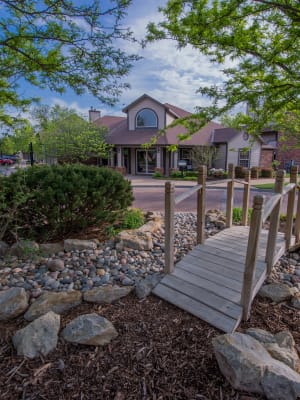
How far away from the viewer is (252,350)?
183 centimetres

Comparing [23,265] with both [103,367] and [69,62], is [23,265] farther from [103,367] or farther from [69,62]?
[69,62]

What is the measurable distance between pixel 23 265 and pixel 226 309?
2650 millimetres

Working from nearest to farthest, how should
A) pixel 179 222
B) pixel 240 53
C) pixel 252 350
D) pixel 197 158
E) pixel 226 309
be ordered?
pixel 252 350 → pixel 226 309 → pixel 240 53 → pixel 179 222 → pixel 197 158

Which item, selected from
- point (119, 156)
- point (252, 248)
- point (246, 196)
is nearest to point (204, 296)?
point (252, 248)

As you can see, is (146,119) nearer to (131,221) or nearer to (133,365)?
(131,221)

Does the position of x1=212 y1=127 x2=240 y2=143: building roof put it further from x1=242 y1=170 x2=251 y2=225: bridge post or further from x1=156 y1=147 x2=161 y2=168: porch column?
x1=242 y1=170 x2=251 y2=225: bridge post

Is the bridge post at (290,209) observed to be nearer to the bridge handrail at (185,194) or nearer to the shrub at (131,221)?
the bridge handrail at (185,194)

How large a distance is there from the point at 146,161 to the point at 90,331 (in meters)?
19.1

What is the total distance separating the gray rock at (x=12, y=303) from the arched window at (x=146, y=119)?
19051 mm

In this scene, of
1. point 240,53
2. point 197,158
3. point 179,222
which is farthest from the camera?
point 197,158

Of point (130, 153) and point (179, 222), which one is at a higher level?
point (130, 153)

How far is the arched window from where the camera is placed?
19984 millimetres

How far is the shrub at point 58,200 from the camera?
3.64 meters

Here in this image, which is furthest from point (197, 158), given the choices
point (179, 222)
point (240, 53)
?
point (240, 53)
